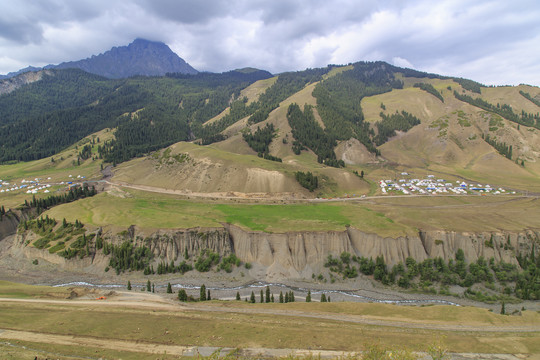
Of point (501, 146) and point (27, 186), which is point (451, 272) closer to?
point (501, 146)

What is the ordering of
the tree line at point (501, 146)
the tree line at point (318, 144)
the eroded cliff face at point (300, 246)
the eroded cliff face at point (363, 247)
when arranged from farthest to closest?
the tree line at point (501, 146), the tree line at point (318, 144), the eroded cliff face at point (300, 246), the eroded cliff face at point (363, 247)

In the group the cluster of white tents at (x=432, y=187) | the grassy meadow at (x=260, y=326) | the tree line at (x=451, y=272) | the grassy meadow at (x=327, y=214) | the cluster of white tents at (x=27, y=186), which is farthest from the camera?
the cluster of white tents at (x=27, y=186)

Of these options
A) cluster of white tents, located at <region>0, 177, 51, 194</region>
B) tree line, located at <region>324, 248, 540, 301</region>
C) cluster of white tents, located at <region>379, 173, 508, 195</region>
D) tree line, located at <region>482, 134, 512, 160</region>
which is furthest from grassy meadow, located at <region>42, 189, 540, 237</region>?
tree line, located at <region>482, 134, 512, 160</region>

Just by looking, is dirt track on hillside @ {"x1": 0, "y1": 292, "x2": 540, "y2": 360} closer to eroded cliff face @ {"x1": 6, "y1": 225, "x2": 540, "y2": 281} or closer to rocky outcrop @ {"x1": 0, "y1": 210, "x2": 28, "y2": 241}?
eroded cliff face @ {"x1": 6, "y1": 225, "x2": 540, "y2": 281}

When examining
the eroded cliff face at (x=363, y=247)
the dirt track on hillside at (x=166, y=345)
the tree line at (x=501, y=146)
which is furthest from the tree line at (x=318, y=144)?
the dirt track on hillside at (x=166, y=345)

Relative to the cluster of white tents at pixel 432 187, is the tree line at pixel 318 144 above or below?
above

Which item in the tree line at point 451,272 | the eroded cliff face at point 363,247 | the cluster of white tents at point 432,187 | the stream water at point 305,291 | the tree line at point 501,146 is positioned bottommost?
the stream water at point 305,291

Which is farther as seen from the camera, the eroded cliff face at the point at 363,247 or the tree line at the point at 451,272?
the eroded cliff face at the point at 363,247

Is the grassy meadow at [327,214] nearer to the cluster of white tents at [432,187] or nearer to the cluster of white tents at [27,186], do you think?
the cluster of white tents at [432,187]

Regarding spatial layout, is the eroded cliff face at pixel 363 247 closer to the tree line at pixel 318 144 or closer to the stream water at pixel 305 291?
the stream water at pixel 305 291

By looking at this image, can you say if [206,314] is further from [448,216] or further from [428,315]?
[448,216]
